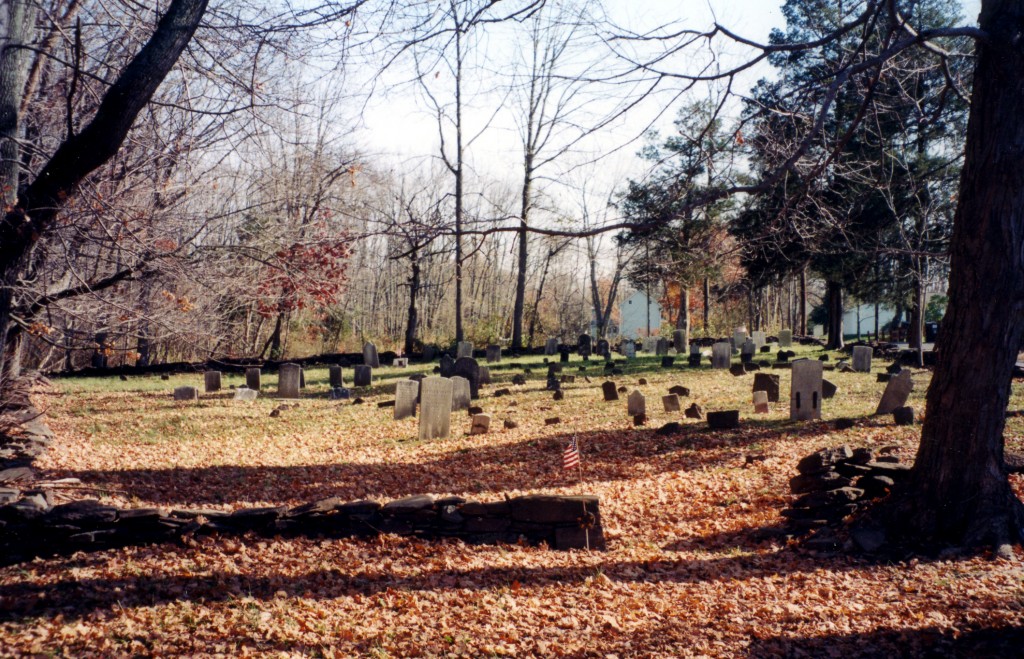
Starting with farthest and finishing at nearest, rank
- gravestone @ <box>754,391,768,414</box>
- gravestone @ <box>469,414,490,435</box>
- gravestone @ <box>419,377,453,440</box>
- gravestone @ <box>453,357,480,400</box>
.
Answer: gravestone @ <box>453,357,480,400</box> < gravestone @ <box>754,391,768,414</box> < gravestone @ <box>469,414,490,435</box> < gravestone @ <box>419,377,453,440</box>

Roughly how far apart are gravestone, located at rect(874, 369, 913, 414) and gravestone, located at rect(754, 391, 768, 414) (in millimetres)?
1930

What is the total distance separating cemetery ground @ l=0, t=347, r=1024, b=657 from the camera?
16.1 ft

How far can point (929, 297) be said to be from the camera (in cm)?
3903

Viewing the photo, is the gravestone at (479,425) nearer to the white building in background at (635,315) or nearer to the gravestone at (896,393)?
the gravestone at (896,393)

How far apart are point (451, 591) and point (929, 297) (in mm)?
40404

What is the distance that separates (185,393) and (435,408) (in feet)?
27.1

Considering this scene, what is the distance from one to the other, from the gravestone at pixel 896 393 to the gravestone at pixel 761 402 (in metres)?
1.93

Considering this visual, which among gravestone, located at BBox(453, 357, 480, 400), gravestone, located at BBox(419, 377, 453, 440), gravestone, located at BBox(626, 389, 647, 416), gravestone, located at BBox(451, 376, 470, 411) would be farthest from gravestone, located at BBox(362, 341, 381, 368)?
gravestone, located at BBox(626, 389, 647, 416)

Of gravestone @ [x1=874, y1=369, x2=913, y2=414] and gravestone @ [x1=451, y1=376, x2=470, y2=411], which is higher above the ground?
gravestone @ [x1=874, y1=369, x2=913, y2=414]

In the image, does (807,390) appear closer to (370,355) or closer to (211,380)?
(211,380)

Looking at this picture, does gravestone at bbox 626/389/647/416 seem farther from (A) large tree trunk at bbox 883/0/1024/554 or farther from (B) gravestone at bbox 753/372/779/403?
(A) large tree trunk at bbox 883/0/1024/554

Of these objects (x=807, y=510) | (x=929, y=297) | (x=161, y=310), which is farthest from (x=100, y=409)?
(x=929, y=297)

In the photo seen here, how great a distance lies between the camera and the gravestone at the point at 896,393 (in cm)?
1247

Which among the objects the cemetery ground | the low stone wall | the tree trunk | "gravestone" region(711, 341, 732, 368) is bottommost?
the cemetery ground
